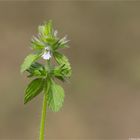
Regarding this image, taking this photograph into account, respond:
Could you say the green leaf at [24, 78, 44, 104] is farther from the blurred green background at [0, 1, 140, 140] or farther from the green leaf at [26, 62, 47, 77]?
the blurred green background at [0, 1, 140, 140]

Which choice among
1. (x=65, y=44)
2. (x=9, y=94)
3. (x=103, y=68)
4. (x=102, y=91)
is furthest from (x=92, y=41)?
(x=65, y=44)

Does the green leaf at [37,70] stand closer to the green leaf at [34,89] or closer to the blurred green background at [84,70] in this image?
the green leaf at [34,89]

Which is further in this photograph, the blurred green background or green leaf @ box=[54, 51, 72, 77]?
the blurred green background

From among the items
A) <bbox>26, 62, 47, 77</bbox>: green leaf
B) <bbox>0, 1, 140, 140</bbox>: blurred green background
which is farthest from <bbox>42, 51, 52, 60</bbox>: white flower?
<bbox>0, 1, 140, 140</bbox>: blurred green background

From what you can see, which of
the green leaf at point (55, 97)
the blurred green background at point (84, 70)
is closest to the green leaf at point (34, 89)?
the green leaf at point (55, 97)

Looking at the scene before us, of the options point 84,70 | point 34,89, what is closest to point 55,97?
point 34,89

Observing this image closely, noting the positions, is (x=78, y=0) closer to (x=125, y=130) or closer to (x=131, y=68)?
(x=131, y=68)
